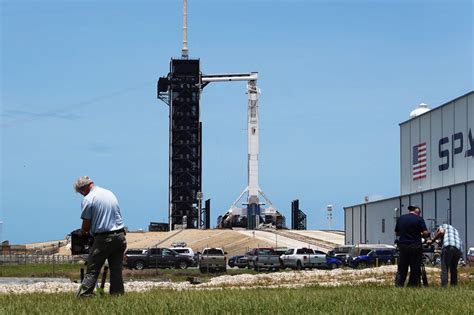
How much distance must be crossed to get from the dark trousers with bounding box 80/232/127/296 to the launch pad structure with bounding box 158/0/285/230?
100 meters

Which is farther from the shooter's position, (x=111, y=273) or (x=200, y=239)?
(x=200, y=239)

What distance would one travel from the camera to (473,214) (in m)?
58.4

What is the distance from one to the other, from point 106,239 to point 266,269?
41240 millimetres

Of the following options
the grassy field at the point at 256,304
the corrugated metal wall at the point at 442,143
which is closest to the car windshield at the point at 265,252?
the corrugated metal wall at the point at 442,143

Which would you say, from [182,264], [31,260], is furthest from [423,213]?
[31,260]

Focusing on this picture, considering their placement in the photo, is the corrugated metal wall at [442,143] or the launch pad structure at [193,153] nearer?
the corrugated metal wall at [442,143]

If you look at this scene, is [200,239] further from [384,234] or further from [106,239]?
[106,239]

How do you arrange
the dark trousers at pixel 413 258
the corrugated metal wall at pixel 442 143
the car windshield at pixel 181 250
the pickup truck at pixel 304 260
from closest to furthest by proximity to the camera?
the dark trousers at pixel 413 258 < the pickup truck at pixel 304 260 < the car windshield at pixel 181 250 < the corrugated metal wall at pixel 442 143

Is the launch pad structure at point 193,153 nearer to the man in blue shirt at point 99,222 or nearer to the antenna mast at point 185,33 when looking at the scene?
the antenna mast at point 185,33

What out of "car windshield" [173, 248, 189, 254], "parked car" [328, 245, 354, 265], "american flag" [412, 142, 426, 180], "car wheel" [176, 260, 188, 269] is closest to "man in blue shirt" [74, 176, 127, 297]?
"car wheel" [176, 260, 188, 269]

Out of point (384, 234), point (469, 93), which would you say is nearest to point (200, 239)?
point (384, 234)

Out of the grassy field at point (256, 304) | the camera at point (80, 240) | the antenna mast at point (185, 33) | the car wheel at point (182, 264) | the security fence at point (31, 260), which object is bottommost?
the security fence at point (31, 260)

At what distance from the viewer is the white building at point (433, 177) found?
2447 inches

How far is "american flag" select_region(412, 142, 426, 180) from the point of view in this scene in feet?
248
